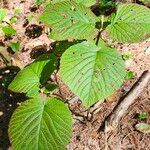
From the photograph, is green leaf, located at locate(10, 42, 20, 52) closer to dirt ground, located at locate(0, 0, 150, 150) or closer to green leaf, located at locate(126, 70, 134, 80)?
dirt ground, located at locate(0, 0, 150, 150)

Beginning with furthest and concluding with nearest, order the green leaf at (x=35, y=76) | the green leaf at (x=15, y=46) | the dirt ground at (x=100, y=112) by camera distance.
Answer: the green leaf at (x=15, y=46), the dirt ground at (x=100, y=112), the green leaf at (x=35, y=76)

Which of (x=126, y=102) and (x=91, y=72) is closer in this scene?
(x=91, y=72)

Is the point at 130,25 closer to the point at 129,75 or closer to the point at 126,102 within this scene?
the point at 126,102

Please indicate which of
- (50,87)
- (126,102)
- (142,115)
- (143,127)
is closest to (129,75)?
(126,102)

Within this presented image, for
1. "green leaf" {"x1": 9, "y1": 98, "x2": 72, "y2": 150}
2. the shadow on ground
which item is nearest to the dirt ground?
the shadow on ground

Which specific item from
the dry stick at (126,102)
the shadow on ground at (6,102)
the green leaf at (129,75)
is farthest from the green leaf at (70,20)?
the shadow on ground at (6,102)

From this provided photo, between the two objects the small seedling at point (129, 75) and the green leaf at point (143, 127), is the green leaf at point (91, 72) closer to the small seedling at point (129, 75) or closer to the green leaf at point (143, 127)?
the green leaf at point (143, 127)

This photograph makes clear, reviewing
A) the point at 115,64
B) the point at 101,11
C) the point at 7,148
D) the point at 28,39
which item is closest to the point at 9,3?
the point at 28,39
